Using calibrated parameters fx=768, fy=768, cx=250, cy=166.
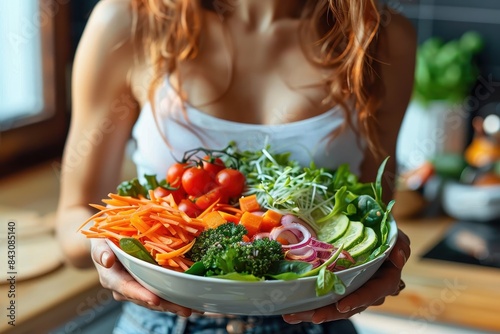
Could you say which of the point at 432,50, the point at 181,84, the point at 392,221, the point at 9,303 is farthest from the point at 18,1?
the point at 392,221

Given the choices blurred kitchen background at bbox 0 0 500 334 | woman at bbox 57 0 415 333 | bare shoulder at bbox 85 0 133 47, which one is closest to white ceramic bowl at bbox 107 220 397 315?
woman at bbox 57 0 415 333

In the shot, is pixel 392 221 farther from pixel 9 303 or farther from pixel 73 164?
pixel 9 303

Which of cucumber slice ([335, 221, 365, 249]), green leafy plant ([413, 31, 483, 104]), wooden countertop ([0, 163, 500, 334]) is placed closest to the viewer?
cucumber slice ([335, 221, 365, 249])

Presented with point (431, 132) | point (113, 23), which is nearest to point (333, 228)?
point (113, 23)

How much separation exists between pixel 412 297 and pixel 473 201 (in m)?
0.44

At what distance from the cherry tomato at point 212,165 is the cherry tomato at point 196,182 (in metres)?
0.02

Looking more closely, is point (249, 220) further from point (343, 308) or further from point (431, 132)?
point (431, 132)

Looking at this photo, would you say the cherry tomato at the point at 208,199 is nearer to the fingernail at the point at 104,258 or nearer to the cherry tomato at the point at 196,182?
the cherry tomato at the point at 196,182

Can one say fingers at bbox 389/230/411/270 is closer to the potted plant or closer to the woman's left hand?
Result: the woman's left hand

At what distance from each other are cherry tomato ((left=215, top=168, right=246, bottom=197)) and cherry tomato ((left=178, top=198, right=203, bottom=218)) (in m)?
0.04

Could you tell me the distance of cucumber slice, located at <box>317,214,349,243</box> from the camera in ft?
2.92

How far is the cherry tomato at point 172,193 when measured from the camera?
93 cm

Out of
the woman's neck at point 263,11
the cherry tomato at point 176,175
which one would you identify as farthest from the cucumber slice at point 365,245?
the woman's neck at point 263,11

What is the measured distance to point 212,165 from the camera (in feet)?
3.15
